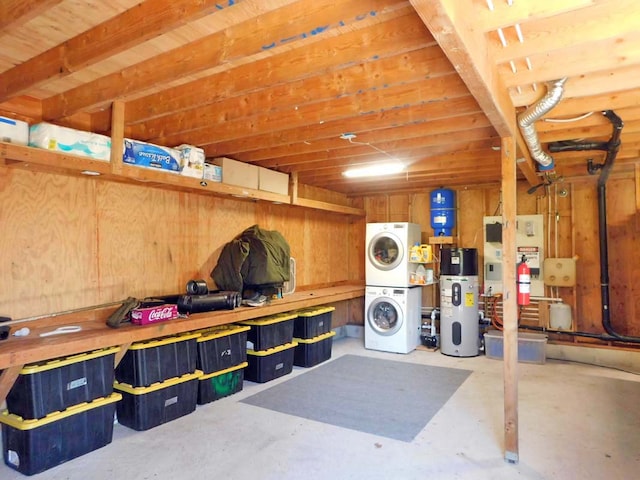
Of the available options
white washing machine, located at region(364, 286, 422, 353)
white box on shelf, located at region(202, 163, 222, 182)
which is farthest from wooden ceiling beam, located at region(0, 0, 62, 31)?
white washing machine, located at region(364, 286, 422, 353)

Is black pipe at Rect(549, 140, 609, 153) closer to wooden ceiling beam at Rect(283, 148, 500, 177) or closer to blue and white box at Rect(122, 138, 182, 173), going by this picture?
wooden ceiling beam at Rect(283, 148, 500, 177)

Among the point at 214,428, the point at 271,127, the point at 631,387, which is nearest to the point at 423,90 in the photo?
the point at 271,127

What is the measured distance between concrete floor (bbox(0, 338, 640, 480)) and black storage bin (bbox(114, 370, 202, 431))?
71mm

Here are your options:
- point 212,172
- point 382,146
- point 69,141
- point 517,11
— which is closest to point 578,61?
point 517,11

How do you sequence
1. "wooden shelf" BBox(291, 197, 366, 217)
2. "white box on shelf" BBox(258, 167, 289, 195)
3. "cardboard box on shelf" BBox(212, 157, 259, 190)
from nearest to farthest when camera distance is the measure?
1. "cardboard box on shelf" BBox(212, 157, 259, 190)
2. "white box on shelf" BBox(258, 167, 289, 195)
3. "wooden shelf" BBox(291, 197, 366, 217)

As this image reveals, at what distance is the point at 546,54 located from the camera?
7.57 ft

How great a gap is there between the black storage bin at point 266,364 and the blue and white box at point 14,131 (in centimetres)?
275

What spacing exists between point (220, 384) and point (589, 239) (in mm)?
4947

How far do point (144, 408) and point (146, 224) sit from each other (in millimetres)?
1637

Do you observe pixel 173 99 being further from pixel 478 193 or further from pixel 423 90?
pixel 478 193

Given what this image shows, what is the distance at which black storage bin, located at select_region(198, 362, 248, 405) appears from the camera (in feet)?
12.3

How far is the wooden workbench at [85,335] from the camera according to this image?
97.9 inches

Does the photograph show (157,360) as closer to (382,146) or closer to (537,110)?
(382,146)

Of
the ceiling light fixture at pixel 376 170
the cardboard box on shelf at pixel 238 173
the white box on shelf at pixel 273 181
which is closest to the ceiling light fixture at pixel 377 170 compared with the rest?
the ceiling light fixture at pixel 376 170
